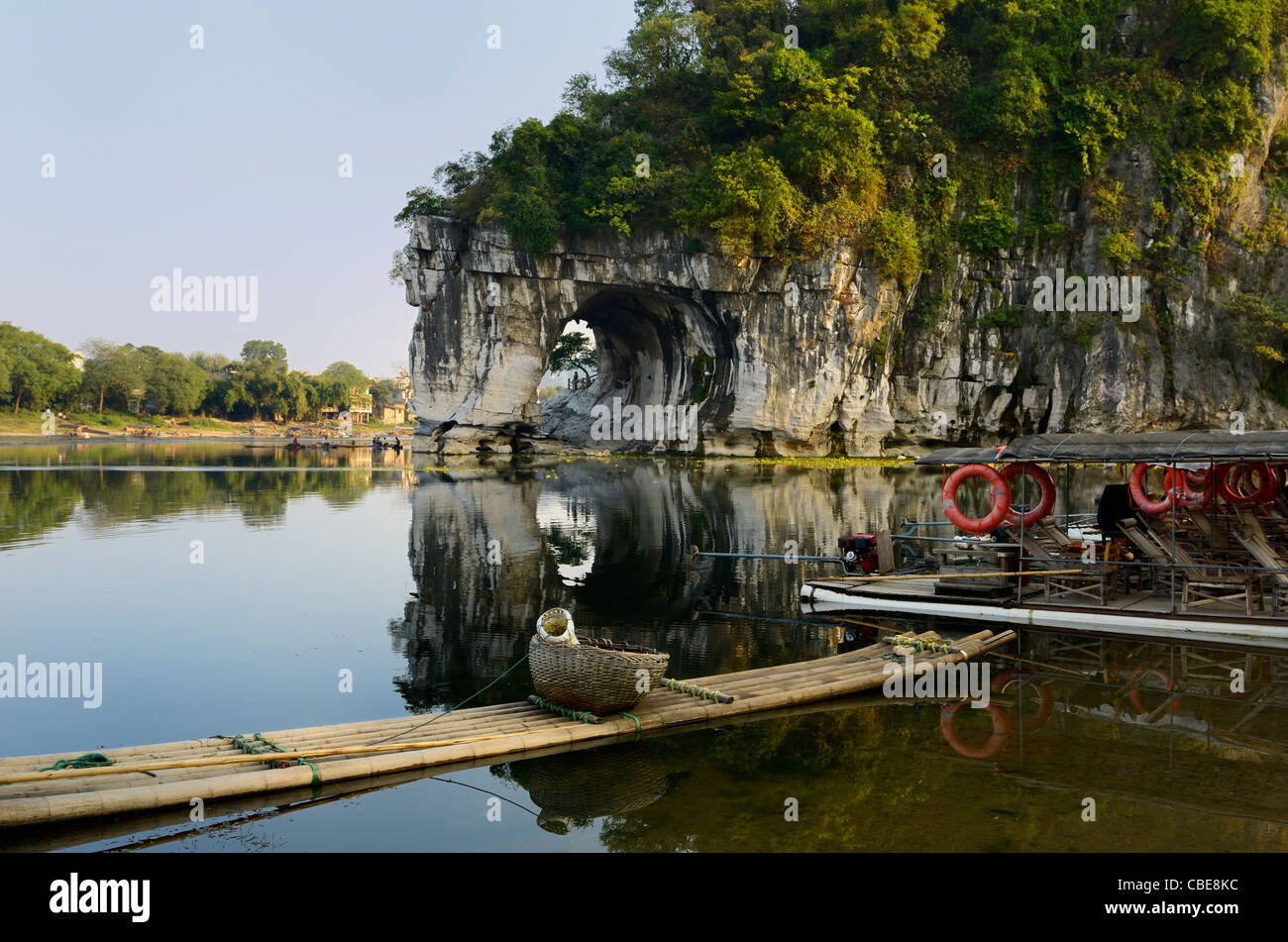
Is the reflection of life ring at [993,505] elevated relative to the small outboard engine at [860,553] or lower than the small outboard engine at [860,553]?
elevated

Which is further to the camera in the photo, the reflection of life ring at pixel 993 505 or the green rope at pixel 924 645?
the reflection of life ring at pixel 993 505

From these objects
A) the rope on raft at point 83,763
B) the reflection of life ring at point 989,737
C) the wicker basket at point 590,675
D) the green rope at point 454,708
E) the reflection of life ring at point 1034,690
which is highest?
the wicker basket at point 590,675

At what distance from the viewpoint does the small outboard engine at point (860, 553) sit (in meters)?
A: 15.9

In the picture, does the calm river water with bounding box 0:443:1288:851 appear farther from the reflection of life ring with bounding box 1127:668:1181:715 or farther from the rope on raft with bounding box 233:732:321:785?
the rope on raft with bounding box 233:732:321:785

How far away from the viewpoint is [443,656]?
11.6 m

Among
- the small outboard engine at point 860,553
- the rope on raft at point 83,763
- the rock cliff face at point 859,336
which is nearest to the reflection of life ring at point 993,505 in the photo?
the small outboard engine at point 860,553

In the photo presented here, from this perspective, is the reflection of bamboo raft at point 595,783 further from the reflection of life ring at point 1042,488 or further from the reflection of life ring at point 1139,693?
the reflection of life ring at point 1042,488

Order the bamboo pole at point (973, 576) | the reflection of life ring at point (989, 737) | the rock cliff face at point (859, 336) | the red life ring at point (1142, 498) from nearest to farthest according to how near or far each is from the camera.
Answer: the reflection of life ring at point (989, 737) < the bamboo pole at point (973, 576) < the red life ring at point (1142, 498) < the rock cliff face at point (859, 336)

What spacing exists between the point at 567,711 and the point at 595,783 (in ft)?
4.12

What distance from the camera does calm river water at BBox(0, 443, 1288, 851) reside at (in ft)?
22.0

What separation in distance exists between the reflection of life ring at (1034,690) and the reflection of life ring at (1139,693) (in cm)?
83

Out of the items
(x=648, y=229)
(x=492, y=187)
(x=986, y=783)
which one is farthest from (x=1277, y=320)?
(x=986, y=783)

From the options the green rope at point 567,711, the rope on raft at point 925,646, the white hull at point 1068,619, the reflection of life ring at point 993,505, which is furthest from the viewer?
the reflection of life ring at point 993,505
